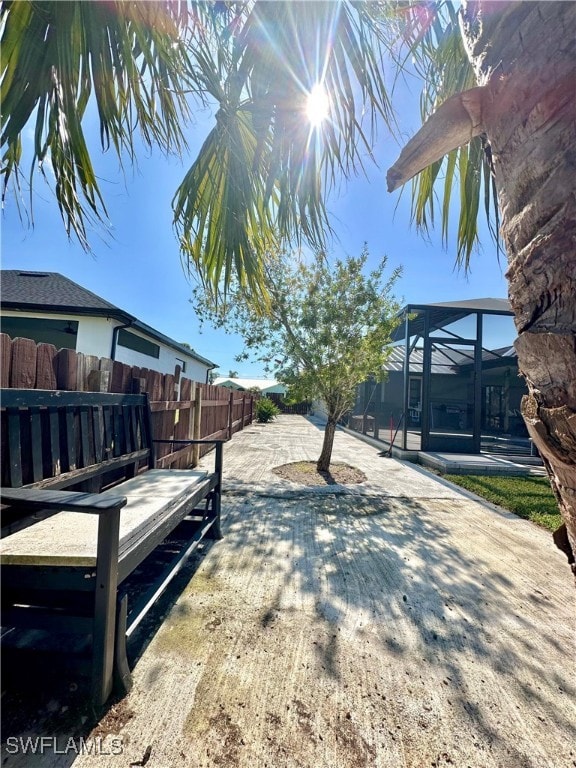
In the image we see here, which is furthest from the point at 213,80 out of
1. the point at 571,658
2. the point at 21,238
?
the point at 571,658

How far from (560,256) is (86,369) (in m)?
2.66

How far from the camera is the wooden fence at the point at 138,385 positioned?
6.10 ft

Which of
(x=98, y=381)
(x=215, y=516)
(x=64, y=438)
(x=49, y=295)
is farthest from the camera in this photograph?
(x=49, y=295)

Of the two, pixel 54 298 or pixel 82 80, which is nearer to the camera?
pixel 82 80

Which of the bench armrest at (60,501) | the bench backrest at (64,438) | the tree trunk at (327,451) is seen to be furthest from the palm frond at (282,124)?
the tree trunk at (327,451)

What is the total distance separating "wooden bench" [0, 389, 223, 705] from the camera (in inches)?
52.9

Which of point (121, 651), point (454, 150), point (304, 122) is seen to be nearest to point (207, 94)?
point (304, 122)

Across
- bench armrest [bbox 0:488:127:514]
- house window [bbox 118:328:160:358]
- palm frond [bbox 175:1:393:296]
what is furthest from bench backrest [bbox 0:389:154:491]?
house window [bbox 118:328:160:358]

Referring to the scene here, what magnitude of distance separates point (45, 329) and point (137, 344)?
2.34 m

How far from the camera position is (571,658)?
1.80 m

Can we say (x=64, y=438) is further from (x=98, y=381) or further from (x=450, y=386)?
(x=450, y=386)

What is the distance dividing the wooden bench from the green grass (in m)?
3.94

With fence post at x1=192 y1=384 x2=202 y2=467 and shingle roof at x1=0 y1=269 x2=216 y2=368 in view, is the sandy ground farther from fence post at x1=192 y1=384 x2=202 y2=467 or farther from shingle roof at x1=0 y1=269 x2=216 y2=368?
shingle roof at x1=0 y1=269 x2=216 y2=368

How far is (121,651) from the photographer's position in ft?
4.70
